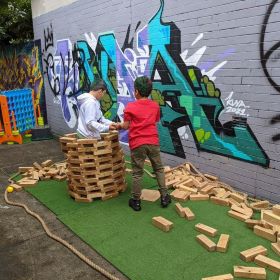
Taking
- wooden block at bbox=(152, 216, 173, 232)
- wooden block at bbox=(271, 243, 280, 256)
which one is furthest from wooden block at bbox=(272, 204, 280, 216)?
wooden block at bbox=(152, 216, 173, 232)

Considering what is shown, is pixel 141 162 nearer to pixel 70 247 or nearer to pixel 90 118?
pixel 90 118

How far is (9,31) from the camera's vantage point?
1482 cm

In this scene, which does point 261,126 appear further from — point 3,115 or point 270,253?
point 3,115

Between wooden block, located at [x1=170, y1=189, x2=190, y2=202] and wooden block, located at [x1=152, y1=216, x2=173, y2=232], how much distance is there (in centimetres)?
82

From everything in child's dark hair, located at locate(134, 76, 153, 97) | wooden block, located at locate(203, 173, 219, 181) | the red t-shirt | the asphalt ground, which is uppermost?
child's dark hair, located at locate(134, 76, 153, 97)

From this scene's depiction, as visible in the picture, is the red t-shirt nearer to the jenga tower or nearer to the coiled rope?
the jenga tower

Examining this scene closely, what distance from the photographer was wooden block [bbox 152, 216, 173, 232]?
4484 millimetres

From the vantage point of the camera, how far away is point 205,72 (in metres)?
5.82

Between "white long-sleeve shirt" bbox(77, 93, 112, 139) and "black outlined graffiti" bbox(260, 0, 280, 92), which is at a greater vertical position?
"black outlined graffiti" bbox(260, 0, 280, 92)

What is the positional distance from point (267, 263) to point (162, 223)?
1419 millimetres

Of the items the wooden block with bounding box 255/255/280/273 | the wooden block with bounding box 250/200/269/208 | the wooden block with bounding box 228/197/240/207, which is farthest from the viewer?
the wooden block with bounding box 228/197/240/207

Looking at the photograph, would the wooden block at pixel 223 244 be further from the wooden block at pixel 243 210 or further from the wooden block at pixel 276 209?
the wooden block at pixel 276 209

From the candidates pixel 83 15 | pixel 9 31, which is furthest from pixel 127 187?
pixel 9 31

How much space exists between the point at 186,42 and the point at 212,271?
4067 millimetres
